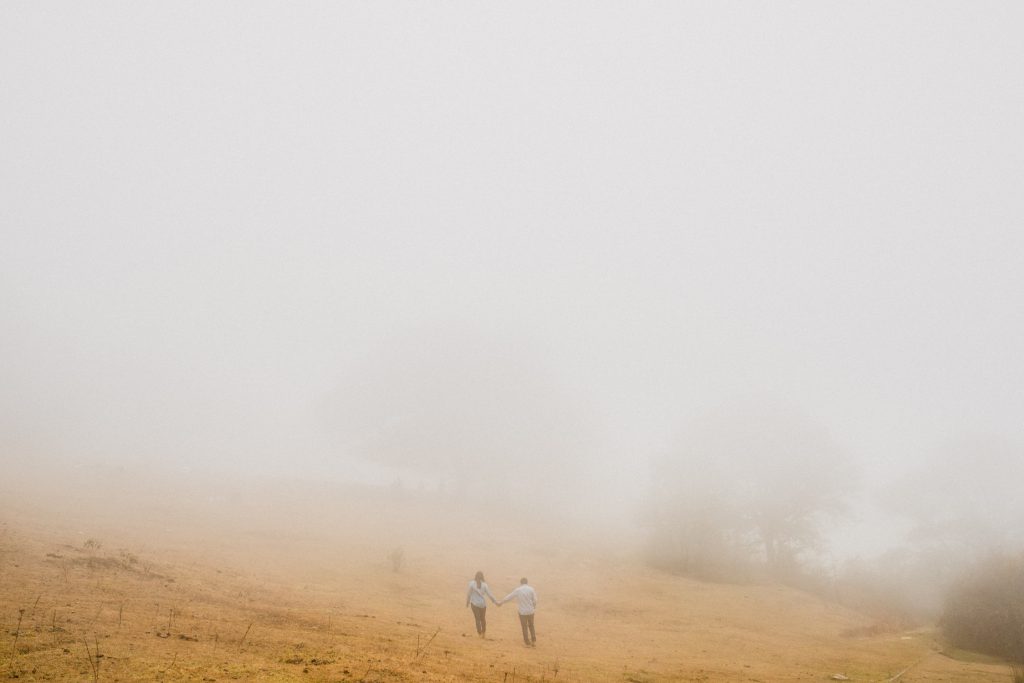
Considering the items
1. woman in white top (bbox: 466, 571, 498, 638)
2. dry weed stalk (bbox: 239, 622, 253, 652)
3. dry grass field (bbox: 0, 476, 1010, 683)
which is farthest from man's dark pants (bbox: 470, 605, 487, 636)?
dry weed stalk (bbox: 239, 622, 253, 652)

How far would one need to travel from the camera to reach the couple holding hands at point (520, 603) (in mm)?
15242

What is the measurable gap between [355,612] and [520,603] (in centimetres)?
543

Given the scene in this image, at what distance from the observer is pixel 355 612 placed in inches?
650

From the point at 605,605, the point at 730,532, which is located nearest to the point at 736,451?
the point at 730,532

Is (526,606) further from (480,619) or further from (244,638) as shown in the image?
(244,638)

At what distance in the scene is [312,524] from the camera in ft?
122

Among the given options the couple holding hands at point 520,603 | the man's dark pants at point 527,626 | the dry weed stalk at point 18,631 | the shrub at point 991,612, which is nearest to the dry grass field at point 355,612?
the dry weed stalk at point 18,631

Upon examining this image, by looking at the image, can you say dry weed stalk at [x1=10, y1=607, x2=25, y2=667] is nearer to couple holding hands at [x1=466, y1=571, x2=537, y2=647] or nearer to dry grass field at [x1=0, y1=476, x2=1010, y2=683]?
dry grass field at [x1=0, y1=476, x2=1010, y2=683]

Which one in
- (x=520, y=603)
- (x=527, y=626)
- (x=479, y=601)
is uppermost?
(x=520, y=603)

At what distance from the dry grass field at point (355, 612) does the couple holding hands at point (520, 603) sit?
1.56ft

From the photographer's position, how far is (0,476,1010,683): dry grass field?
9500mm

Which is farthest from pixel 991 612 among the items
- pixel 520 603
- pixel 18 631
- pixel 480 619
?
pixel 18 631

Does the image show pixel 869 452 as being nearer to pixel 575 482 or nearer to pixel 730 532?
pixel 575 482

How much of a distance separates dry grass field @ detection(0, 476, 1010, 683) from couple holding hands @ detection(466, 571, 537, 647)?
1.56 ft
